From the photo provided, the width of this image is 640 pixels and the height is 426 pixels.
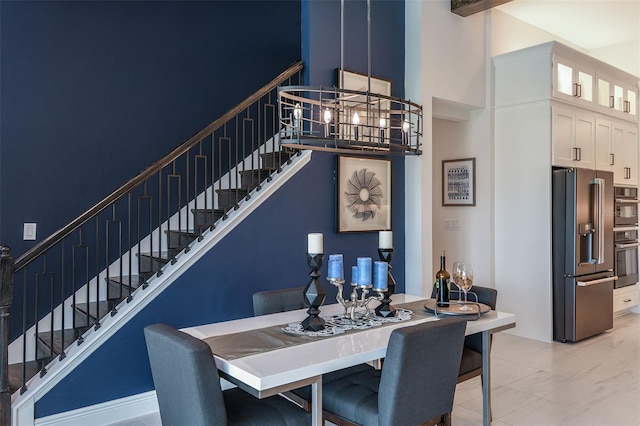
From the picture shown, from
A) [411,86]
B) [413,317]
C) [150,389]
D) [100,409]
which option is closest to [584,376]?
[413,317]

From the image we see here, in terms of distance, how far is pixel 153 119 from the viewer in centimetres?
431

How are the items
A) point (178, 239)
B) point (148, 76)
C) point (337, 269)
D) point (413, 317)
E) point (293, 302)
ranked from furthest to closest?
point (148, 76)
point (178, 239)
point (293, 302)
point (413, 317)
point (337, 269)

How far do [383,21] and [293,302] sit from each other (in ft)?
9.85

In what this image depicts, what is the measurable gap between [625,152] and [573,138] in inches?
51.5

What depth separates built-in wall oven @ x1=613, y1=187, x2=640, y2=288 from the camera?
5.54 metres

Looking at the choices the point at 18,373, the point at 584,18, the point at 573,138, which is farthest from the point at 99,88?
the point at 584,18

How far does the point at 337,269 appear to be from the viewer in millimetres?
2494

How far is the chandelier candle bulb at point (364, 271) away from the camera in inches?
98.3

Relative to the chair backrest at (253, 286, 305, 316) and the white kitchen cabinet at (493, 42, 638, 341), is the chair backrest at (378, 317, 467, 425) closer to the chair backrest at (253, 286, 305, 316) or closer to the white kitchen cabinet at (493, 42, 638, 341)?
the chair backrest at (253, 286, 305, 316)

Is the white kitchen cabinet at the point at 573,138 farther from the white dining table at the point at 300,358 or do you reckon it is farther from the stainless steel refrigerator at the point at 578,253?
the white dining table at the point at 300,358

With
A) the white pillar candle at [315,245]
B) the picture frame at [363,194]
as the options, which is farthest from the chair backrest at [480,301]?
the picture frame at [363,194]

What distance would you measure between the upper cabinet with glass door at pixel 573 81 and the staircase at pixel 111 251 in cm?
274

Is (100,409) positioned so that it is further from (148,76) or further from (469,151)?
(469,151)

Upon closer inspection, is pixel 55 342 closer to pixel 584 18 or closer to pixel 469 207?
pixel 469 207
